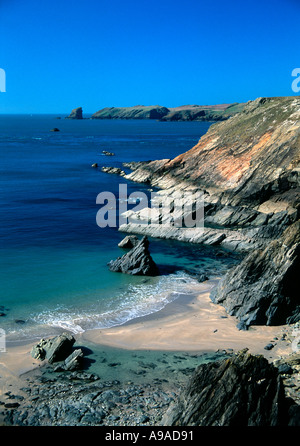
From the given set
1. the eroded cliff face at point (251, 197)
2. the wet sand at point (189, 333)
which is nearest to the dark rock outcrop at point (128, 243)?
the eroded cliff face at point (251, 197)

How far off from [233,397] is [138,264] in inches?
856

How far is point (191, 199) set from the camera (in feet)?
182

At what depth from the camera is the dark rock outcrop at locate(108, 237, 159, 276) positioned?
119ft

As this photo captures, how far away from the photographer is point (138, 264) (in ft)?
120

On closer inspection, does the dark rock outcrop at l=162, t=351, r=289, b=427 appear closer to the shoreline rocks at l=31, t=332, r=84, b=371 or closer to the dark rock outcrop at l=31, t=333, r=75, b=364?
the shoreline rocks at l=31, t=332, r=84, b=371

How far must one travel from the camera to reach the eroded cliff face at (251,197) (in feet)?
91.5

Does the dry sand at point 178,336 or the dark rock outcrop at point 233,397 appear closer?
the dark rock outcrop at point 233,397

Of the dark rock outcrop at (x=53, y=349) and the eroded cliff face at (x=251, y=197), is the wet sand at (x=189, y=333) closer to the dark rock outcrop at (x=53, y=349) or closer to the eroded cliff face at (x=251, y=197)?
the eroded cliff face at (x=251, y=197)

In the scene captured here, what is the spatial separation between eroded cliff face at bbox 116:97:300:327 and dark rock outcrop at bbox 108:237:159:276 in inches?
276

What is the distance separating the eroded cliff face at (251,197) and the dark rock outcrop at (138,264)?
701 cm

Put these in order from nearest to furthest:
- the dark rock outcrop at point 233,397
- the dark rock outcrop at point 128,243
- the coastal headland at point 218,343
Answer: the dark rock outcrop at point 233,397 < the coastal headland at point 218,343 < the dark rock outcrop at point 128,243

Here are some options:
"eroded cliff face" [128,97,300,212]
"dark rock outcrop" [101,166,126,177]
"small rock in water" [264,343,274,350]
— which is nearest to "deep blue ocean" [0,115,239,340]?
"small rock in water" [264,343,274,350]

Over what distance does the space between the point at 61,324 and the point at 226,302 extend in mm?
10919
